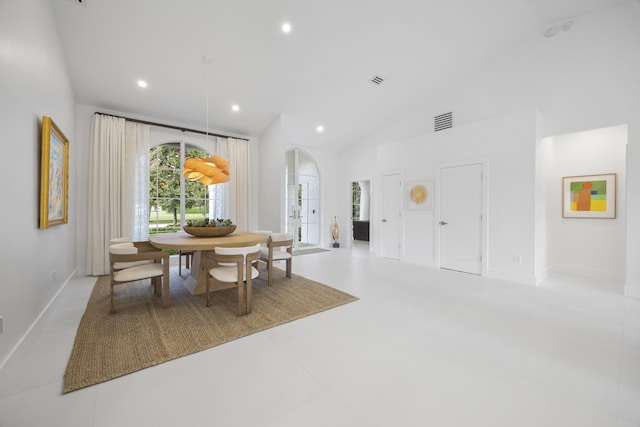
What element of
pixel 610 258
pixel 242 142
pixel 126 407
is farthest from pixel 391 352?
pixel 242 142

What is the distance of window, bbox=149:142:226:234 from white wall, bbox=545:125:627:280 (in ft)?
21.8

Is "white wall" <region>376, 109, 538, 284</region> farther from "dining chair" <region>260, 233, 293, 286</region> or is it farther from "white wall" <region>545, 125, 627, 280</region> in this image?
"dining chair" <region>260, 233, 293, 286</region>

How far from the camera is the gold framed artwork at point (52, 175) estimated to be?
2455mm

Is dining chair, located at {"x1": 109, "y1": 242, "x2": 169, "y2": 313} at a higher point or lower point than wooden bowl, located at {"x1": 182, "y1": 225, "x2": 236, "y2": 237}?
lower

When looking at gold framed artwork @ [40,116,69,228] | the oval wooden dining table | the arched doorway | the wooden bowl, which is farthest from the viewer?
the arched doorway

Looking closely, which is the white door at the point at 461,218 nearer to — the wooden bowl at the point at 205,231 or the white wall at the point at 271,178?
the white wall at the point at 271,178

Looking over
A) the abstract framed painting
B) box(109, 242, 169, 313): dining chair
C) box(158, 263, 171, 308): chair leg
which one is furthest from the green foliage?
the abstract framed painting

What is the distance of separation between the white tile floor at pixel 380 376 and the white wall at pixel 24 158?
14.6 inches

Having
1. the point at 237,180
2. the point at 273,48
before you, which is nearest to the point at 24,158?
the point at 273,48

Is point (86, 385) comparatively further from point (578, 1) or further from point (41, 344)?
point (578, 1)

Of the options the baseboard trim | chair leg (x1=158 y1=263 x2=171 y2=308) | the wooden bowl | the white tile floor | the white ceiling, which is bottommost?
the white tile floor

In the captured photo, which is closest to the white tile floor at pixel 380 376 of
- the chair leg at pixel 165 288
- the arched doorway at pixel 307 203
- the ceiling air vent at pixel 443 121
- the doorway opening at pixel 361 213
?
the chair leg at pixel 165 288

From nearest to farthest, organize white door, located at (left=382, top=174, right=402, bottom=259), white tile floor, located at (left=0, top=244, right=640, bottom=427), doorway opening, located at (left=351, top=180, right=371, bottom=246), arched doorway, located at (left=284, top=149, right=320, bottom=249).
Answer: white tile floor, located at (left=0, top=244, right=640, bottom=427) → white door, located at (left=382, top=174, right=402, bottom=259) → arched doorway, located at (left=284, top=149, right=320, bottom=249) → doorway opening, located at (left=351, top=180, right=371, bottom=246)

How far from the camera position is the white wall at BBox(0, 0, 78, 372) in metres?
1.76
